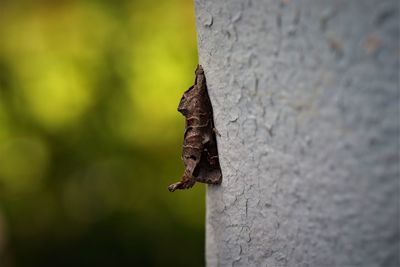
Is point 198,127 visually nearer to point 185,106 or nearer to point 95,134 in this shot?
point 185,106

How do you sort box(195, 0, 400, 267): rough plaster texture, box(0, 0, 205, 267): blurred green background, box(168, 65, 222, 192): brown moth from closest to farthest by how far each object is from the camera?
box(195, 0, 400, 267): rough plaster texture, box(168, 65, 222, 192): brown moth, box(0, 0, 205, 267): blurred green background

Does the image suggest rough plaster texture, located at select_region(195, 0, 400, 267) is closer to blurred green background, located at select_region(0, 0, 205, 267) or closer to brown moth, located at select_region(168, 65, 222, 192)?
brown moth, located at select_region(168, 65, 222, 192)

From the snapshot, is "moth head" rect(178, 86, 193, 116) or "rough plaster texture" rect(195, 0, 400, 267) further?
"moth head" rect(178, 86, 193, 116)

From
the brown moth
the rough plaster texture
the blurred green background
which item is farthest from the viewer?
the blurred green background

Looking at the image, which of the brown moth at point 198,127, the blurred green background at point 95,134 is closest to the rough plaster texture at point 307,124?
the brown moth at point 198,127

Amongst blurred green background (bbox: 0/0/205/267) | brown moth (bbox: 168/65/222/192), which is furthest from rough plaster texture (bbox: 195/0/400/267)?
blurred green background (bbox: 0/0/205/267)

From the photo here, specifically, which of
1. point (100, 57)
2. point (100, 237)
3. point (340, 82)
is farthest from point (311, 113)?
point (100, 237)
